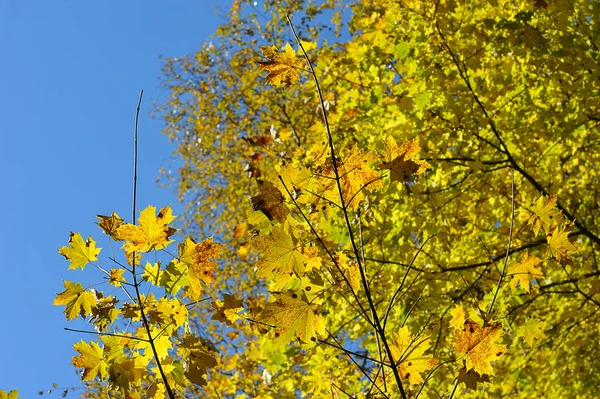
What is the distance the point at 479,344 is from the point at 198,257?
713 millimetres

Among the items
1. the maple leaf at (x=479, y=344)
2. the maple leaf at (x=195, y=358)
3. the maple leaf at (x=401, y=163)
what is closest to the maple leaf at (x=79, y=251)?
the maple leaf at (x=195, y=358)

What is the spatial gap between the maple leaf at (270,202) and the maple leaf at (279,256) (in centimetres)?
5

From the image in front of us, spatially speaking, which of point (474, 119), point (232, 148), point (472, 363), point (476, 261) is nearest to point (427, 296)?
point (476, 261)

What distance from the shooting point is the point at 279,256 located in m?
1.21

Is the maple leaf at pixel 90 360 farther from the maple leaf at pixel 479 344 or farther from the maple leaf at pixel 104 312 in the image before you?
the maple leaf at pixel 479 344

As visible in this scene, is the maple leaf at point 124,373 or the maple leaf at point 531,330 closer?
the maple leaf at point 124,373

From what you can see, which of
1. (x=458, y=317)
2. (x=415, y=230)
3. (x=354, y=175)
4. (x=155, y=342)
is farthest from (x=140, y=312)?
(x=415, y=230)

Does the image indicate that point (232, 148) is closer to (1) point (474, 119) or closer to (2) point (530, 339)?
(1) point (474, 119)

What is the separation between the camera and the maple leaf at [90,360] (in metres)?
1.33

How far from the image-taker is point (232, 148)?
30.4 ft

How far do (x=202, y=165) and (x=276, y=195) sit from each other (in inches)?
343

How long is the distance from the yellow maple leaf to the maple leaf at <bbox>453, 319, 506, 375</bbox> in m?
0.62

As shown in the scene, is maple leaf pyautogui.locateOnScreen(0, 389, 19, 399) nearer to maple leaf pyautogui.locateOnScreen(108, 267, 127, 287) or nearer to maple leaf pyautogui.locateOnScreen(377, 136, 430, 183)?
maple leaf pyautogui.locateOnScreen(108, 267, 127, 287)

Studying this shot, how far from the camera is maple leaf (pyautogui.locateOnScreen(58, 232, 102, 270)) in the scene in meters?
1.37
